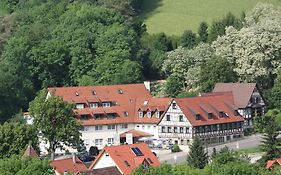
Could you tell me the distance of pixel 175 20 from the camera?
400 ft

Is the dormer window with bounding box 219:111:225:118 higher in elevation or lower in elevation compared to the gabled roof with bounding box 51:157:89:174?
higher


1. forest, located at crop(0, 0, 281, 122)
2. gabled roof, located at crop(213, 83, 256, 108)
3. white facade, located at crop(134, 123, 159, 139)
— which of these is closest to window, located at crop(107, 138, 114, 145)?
white facade, located at crop(134, 123, 159, 139)

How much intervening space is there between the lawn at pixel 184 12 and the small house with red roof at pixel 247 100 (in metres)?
32.4

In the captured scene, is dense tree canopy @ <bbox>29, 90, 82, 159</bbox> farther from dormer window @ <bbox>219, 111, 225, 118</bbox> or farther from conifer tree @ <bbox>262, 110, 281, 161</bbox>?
conifer tree @ <bbox>262, 110, 281, 161</bbox>

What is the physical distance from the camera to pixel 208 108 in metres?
80.2

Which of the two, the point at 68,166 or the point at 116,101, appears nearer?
the point at 68,166

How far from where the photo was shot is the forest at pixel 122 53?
302 feet

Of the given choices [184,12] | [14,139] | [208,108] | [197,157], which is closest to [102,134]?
[208,108]

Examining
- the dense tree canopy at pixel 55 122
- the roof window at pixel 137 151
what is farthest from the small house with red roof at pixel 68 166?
the dense tree canopy at pixel 55 122

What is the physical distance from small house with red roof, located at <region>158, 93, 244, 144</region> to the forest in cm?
777

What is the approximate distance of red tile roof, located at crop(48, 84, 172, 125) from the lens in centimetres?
8225

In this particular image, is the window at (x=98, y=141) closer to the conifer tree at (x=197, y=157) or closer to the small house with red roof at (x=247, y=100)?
the small house with red roof at (x=247, y=100)

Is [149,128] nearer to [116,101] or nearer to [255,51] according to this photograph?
[116,101]

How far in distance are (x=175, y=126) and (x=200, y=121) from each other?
209 cm
